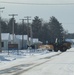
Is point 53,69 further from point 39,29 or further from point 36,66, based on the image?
point 39,29

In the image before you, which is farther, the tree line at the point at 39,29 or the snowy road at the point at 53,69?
the tree line at the point at 39,29

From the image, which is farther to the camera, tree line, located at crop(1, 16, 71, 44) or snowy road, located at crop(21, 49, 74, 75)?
tree line, located at crop(1, 16, 71, 44)

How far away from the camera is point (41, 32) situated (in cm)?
15450

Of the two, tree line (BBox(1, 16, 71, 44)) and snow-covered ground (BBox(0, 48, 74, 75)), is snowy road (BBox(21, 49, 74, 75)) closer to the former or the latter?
snow-covered ground (BBox(0, 48, 74, 75))

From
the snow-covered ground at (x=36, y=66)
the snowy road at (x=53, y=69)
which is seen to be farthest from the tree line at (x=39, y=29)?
the snowy road at (x=53, y=69)

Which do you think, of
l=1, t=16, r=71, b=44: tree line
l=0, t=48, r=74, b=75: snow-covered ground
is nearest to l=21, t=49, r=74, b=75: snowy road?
l=0, t=48, r=74, b=75: snow-covered ground

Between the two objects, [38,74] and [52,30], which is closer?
[38,74]

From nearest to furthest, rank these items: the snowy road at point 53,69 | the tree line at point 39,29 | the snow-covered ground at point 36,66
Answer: the snowy road at point 53,69, the snow-covered ground at point 36,66, the tree line at point 39,29

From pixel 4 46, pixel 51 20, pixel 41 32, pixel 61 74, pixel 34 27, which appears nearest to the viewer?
pixel 61 74

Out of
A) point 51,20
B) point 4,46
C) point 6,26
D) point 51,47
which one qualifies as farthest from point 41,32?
point 51,47

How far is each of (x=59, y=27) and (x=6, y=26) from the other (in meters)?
40.2

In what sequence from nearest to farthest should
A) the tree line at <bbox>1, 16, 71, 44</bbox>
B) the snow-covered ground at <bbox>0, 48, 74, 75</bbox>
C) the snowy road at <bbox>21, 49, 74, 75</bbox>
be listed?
the snowy road at <bbox>21, 49, 74, 75</bbox> → the snow-covered ground at <bbox>0, 48, 74, 75</bbox> → the tree line at <bbox>1, 16, 71, 44</bbox>

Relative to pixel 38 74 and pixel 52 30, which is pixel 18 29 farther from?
pixel 38 74

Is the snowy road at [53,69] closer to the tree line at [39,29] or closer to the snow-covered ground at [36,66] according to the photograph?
the snow-covered ground at [36,66]
